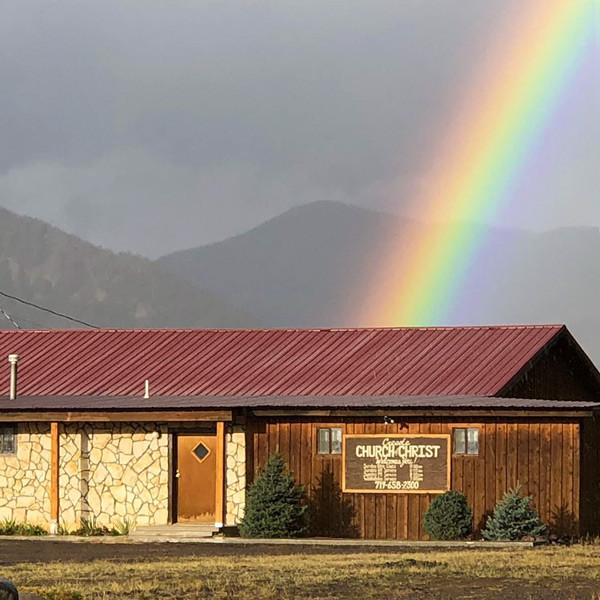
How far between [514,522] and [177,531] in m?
7.32

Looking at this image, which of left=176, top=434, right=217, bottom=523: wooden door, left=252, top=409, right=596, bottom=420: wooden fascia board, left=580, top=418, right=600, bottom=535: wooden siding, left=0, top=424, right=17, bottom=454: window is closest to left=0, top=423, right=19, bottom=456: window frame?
left=0, top=424, right=17, bottom=454: window

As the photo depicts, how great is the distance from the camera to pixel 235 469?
33.2 meters

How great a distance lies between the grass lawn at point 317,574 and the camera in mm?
19016

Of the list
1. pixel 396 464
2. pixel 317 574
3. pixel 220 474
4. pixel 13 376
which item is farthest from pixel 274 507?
pixel 317 574

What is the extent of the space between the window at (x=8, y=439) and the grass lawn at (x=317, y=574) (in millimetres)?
7801

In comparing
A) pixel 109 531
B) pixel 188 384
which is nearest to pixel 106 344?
pixel 188 384

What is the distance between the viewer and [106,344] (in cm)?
3981

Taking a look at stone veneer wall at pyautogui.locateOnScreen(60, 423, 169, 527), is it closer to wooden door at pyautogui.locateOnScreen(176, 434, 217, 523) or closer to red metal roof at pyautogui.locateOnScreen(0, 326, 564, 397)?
wooden door at pyautogui.locateOnScreen(176, 434, 217, 523)

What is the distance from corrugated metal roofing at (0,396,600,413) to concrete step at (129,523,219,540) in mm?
2607

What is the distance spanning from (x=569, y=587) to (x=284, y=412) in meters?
13.0

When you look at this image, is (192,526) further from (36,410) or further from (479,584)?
(479,584)

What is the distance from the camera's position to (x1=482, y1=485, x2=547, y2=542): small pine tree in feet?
97.7

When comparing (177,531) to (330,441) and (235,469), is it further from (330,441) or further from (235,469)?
(330,441)

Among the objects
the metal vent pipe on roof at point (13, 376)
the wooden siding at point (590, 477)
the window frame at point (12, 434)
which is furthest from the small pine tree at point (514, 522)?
the metal vent pipe on roof at point (13, 376)
